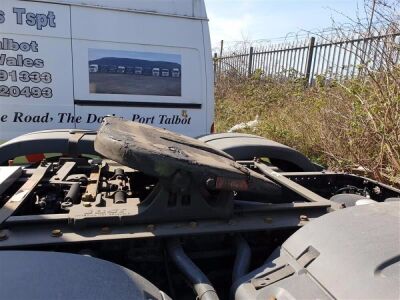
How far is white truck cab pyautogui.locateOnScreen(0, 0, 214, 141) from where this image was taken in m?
3.85

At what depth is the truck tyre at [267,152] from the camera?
294 centimetres

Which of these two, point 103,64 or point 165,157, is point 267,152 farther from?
point 103,64

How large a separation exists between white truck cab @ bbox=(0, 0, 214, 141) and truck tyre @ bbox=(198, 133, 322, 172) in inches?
59.1

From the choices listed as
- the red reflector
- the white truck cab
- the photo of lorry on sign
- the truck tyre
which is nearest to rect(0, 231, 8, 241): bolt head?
the red reflector

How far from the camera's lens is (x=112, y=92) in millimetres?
4199

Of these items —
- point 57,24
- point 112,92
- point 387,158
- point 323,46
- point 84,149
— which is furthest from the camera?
point 323,46

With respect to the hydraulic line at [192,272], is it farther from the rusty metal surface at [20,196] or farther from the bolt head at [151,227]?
the rusty metal surface at [20,196]

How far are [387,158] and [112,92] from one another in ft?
9.77

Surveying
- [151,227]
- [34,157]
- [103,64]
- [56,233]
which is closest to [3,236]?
[56,233]

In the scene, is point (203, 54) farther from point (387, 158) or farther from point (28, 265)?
point (28, 265)

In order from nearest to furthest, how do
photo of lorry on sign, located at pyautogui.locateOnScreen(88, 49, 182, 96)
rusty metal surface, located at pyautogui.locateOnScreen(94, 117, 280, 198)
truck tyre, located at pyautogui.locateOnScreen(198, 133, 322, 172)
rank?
rusty metal surface, located at pyautogui.locateOnScreen(94, 117, 280, 198), truck tyre, located at pyautogui.locateOnScreen(198, 133, 322, 172), photo of lorry on sign, located at pyautogui.locateOnScreen(88, 49, 182, 96)

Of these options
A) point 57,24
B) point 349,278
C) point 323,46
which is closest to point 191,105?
point 57,24

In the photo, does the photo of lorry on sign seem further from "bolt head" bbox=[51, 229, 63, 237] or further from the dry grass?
"bolt head" bbox=[51, 229, 63, 237]

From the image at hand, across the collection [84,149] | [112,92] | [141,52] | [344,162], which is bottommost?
[344,162]
